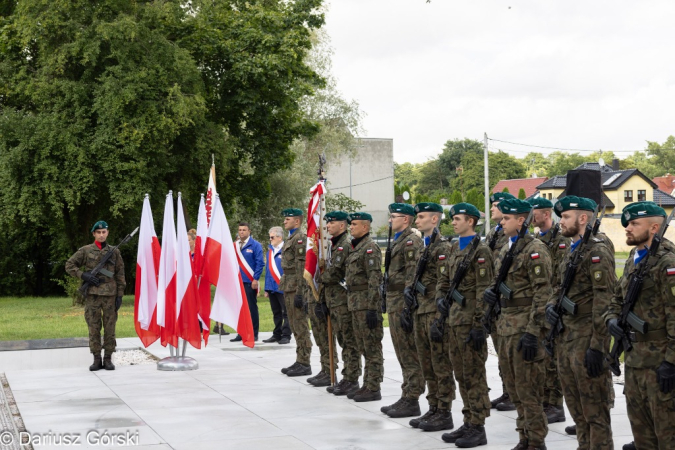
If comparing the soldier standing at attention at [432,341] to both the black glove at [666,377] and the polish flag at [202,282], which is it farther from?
the polish flag at [202,282]

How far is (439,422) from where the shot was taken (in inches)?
305

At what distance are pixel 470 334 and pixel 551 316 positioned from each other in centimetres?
114

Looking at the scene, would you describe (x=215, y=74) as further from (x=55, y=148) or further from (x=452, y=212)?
(x=452, y=212)

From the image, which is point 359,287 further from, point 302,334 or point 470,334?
point 302,334

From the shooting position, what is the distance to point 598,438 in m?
5.84

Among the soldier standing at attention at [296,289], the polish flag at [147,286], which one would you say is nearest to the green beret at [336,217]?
the soldier standing at attention at [296,289]

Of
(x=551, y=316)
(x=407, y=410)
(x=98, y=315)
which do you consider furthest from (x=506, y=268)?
(x=98, y=315)

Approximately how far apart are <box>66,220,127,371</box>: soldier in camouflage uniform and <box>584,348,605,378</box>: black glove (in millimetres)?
7750

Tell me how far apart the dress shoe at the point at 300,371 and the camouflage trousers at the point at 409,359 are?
3.03 m

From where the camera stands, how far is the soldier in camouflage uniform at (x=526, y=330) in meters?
6.51

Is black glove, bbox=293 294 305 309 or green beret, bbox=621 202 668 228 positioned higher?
green beret, bbox=621 202 668 228

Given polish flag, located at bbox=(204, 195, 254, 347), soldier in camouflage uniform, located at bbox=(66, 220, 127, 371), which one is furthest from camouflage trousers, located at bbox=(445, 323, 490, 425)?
soldier in camouflage uniform, located at bbox=(66, 220, 127, 371)

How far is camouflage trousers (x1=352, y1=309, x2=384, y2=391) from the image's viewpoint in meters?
9.11

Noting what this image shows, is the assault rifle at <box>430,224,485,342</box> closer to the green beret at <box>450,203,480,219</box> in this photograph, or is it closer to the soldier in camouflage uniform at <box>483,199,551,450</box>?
the green beret at <box>450,203,480,219</box>
